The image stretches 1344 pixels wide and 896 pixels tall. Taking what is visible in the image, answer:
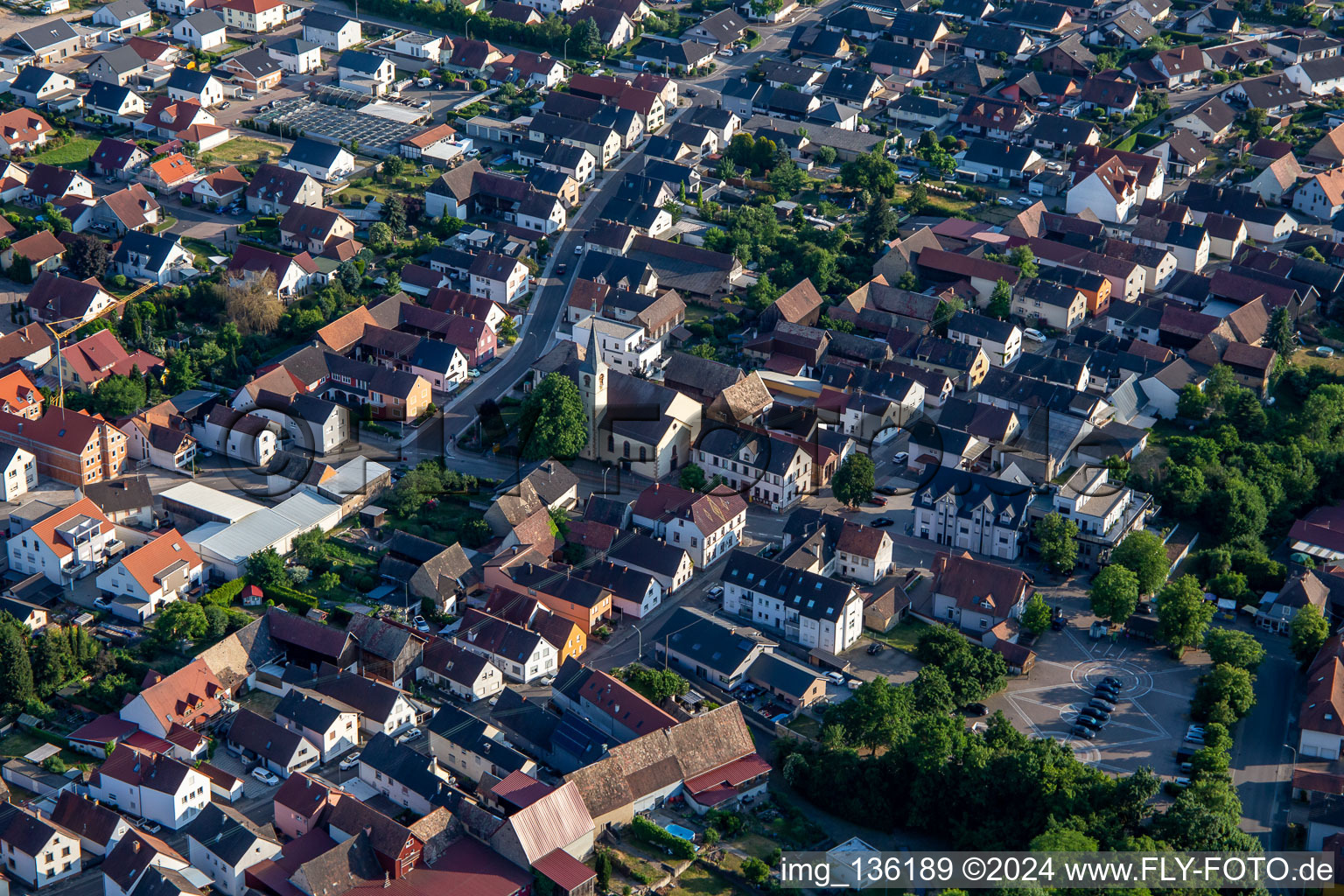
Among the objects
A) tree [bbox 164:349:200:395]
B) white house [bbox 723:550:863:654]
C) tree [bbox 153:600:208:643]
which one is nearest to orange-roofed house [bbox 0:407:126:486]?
tree [bbox 164:349:200:395]

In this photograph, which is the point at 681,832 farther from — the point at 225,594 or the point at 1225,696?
the point at 225,594

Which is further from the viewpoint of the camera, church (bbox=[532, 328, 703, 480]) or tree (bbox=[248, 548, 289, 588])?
church (bbox=[532, 328, 703, 480])

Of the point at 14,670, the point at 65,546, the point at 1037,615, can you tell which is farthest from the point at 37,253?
the point at 1037,615

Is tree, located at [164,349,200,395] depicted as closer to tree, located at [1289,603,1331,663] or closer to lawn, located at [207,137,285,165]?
lawn, located at [207,137,285,165]

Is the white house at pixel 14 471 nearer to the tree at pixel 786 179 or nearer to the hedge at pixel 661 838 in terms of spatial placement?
the hedge at pixel 661 838

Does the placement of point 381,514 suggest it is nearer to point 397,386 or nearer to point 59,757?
point 397,386

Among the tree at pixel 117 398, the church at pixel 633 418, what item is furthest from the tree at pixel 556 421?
the tree at pixel 117 398
